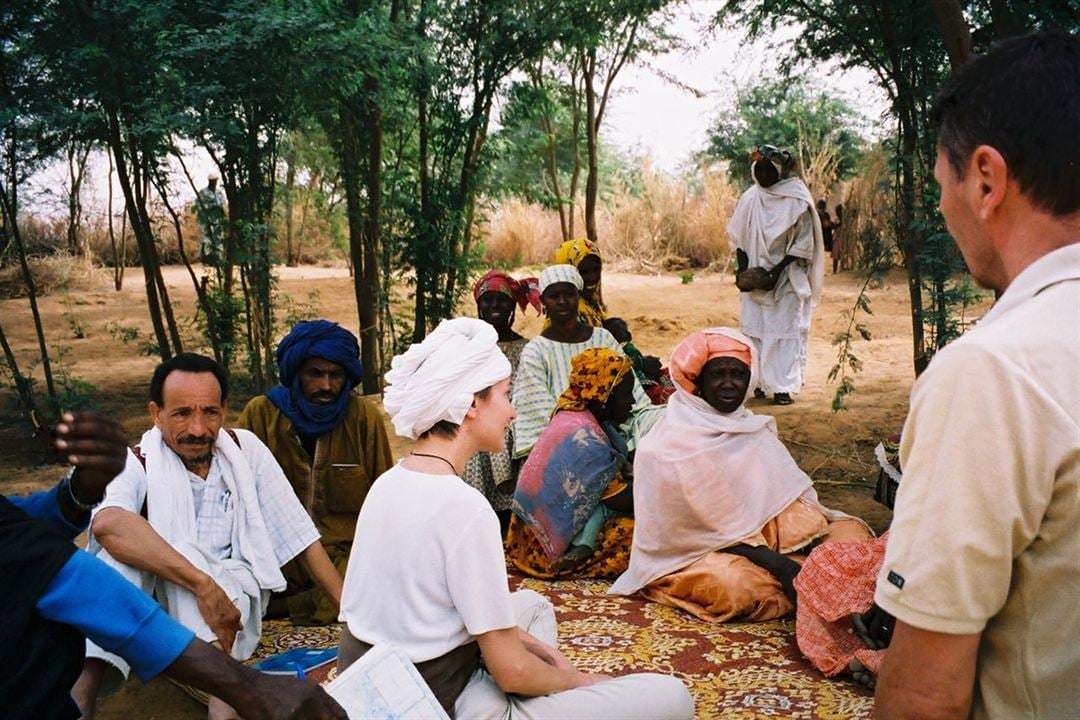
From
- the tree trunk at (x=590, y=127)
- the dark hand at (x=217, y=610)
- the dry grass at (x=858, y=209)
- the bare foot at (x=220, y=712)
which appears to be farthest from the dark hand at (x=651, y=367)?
the dry grass at (x=858, y=209)

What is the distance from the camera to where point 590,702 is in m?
2.49

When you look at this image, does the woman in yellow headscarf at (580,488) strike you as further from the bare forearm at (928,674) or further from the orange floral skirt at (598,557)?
the bare forearm at (928,674)

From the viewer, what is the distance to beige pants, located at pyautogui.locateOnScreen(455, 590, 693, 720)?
2389 millimetres

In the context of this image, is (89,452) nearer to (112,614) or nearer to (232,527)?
(112,614)

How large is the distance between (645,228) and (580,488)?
52.6 feet

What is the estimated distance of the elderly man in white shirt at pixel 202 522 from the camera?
10.9 ft

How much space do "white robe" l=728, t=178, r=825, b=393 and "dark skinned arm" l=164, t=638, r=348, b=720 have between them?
7179mm

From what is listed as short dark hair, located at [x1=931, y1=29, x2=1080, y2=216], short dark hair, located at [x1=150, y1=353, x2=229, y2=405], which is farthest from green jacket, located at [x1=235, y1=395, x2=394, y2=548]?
short dark hair, located at [x1=931, y1=29, x2=1080, y2=216]

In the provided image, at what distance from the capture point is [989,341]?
1157 millimetres

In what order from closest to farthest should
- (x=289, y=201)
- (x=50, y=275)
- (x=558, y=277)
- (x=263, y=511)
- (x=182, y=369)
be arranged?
(x=182, y=369), (x=263, y=511), (x=558, y=277), (x=50, y=275), (x=289, y=201)

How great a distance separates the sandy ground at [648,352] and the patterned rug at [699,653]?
1.54 metres

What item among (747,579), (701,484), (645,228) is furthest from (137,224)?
(645,228)

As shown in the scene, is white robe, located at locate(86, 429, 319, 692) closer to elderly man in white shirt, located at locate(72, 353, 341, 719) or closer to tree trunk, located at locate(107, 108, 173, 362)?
elderly man in white shirt, located at locate(72, 353, 341, 719)

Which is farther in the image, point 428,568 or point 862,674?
point 862,674
